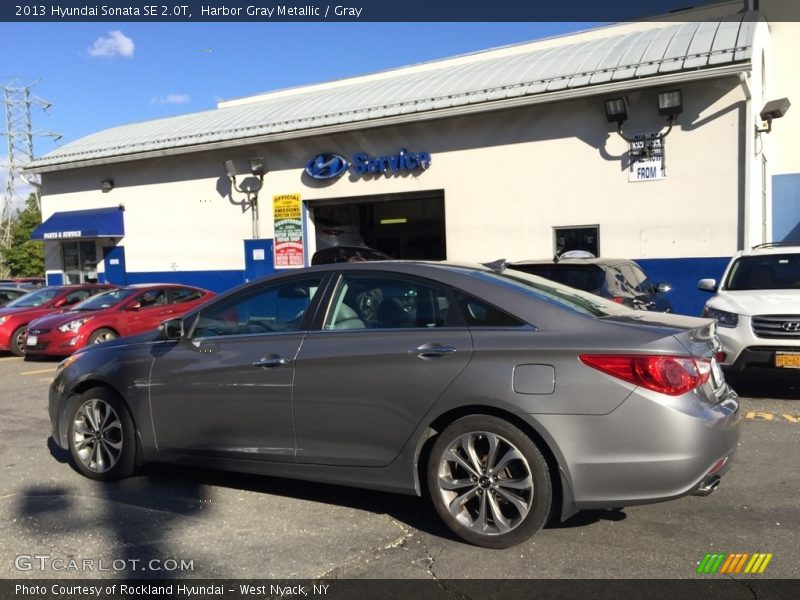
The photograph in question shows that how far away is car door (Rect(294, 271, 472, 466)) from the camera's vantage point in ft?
13.2

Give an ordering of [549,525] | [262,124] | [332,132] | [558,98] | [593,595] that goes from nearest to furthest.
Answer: [593,595] → [549,525] → [558,98] → [332,132] → [262,124]

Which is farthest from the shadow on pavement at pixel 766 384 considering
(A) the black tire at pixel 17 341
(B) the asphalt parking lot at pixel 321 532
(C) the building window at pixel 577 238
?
(A) the black tire at pixel 17 341

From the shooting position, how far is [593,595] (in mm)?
3352

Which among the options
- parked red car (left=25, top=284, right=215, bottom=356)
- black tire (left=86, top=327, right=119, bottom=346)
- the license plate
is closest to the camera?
the license plate

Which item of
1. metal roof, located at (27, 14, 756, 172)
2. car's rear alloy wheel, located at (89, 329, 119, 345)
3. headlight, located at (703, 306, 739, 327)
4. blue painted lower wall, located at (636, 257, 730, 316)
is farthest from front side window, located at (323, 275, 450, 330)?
metal roof, located at (27, 14, 756, 172)

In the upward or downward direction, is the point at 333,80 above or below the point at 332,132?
above

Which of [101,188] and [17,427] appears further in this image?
[101,188]

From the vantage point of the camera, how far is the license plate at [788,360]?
23.9ft

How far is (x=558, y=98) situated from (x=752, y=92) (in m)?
3.35

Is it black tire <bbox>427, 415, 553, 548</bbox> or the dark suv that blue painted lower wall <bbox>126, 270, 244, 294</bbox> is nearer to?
the dark suv

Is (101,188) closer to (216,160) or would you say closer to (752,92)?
(216,160)

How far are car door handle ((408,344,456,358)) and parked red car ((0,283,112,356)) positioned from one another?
36.9 ft

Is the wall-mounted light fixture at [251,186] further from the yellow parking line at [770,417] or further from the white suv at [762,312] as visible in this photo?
the yellow parking line at [770,417]

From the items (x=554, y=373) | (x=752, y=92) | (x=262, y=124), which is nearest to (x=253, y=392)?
(x=554, y=373)
